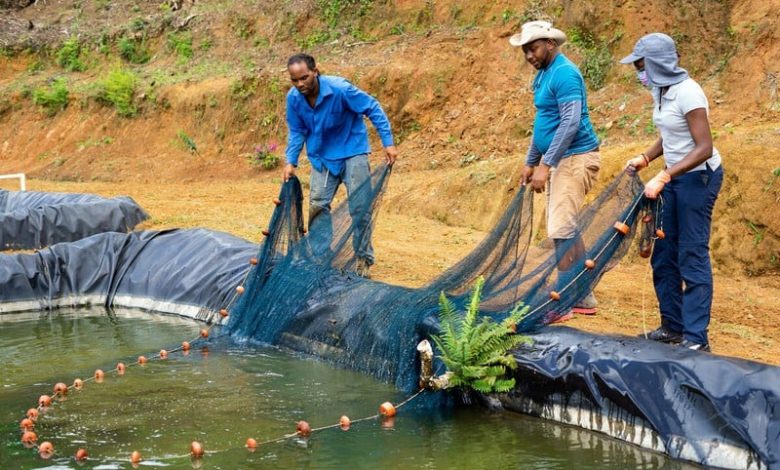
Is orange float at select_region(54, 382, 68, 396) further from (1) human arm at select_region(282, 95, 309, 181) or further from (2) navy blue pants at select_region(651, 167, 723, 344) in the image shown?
(2) navy blue pants at select_region(651, 167, 723, 344)

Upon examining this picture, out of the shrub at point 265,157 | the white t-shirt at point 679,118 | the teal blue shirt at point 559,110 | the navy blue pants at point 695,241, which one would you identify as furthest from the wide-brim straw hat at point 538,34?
the shrub at point 265,157

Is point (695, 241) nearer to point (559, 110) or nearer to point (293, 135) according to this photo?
point (559, 110)

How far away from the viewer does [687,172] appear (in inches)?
197

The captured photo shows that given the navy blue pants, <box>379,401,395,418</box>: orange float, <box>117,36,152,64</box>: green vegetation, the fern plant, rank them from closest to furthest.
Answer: the navy blue pants < the fern plant < <box>379,401,395,418</box>: orange float < <box>117,36,152,64</box>: green vegetation

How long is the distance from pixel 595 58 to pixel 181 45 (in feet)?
30.8

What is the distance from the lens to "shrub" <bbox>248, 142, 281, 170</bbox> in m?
16.4

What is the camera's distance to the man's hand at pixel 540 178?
5809 mm

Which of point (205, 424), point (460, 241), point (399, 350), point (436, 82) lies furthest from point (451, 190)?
point (205, 424)

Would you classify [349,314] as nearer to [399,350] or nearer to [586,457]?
[399,350]

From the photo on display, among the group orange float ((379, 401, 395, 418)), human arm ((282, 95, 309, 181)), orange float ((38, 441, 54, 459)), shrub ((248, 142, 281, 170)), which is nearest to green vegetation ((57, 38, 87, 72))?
shrub ((248, 142, 281, 170))

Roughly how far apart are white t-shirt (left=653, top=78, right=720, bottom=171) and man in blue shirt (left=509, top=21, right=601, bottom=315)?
0.75 meters

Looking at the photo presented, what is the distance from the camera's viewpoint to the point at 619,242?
530cm

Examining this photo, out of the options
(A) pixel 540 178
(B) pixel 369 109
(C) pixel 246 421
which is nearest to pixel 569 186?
(A) pixel 540 178

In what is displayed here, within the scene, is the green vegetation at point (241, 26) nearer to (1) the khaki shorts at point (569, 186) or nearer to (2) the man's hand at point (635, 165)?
(1) the khaki shorts at point (569, 186)
